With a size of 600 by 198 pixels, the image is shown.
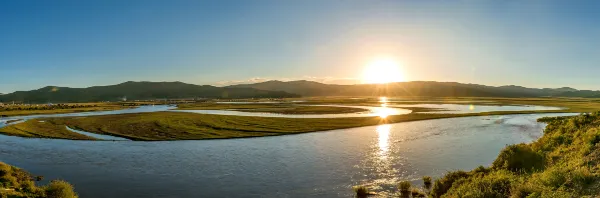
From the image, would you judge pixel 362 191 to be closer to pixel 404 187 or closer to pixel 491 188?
pixel 404 187

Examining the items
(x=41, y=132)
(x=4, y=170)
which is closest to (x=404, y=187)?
(x=4, y=170)

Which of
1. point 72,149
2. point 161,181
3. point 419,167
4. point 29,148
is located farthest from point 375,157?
point 29,148

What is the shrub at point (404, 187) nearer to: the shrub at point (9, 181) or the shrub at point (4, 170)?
the shrub at point (9, 181)

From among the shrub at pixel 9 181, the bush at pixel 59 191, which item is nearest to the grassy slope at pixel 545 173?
the bush at pixel 59 191

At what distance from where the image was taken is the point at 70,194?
22.6m

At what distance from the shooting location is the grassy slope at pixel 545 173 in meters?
15.0

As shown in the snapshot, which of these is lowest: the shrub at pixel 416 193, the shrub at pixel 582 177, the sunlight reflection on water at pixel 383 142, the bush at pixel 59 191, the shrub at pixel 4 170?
the shrub at pixel 416 193

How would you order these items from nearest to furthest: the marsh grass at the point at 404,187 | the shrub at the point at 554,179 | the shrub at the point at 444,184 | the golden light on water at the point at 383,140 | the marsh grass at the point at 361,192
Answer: the shrub at the point at 554,179 → the shrub at the point at 444,184 → the marsh grass at the point at 361,192 → the marsh grass at the point at 404,187 → the golden light on water at the point at 383,140

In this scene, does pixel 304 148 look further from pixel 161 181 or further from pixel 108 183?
pixel 108 183

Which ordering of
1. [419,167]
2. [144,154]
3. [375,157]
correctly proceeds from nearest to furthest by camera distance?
1. [419,167]
2. [375,157]
3. [144,154]

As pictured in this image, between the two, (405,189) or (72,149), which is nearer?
(405,189)

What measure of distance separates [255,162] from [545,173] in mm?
23864

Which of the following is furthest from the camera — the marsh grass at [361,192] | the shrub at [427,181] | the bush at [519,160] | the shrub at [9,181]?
the shrub at [427,181]

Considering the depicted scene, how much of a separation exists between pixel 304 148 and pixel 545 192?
1160 inches
